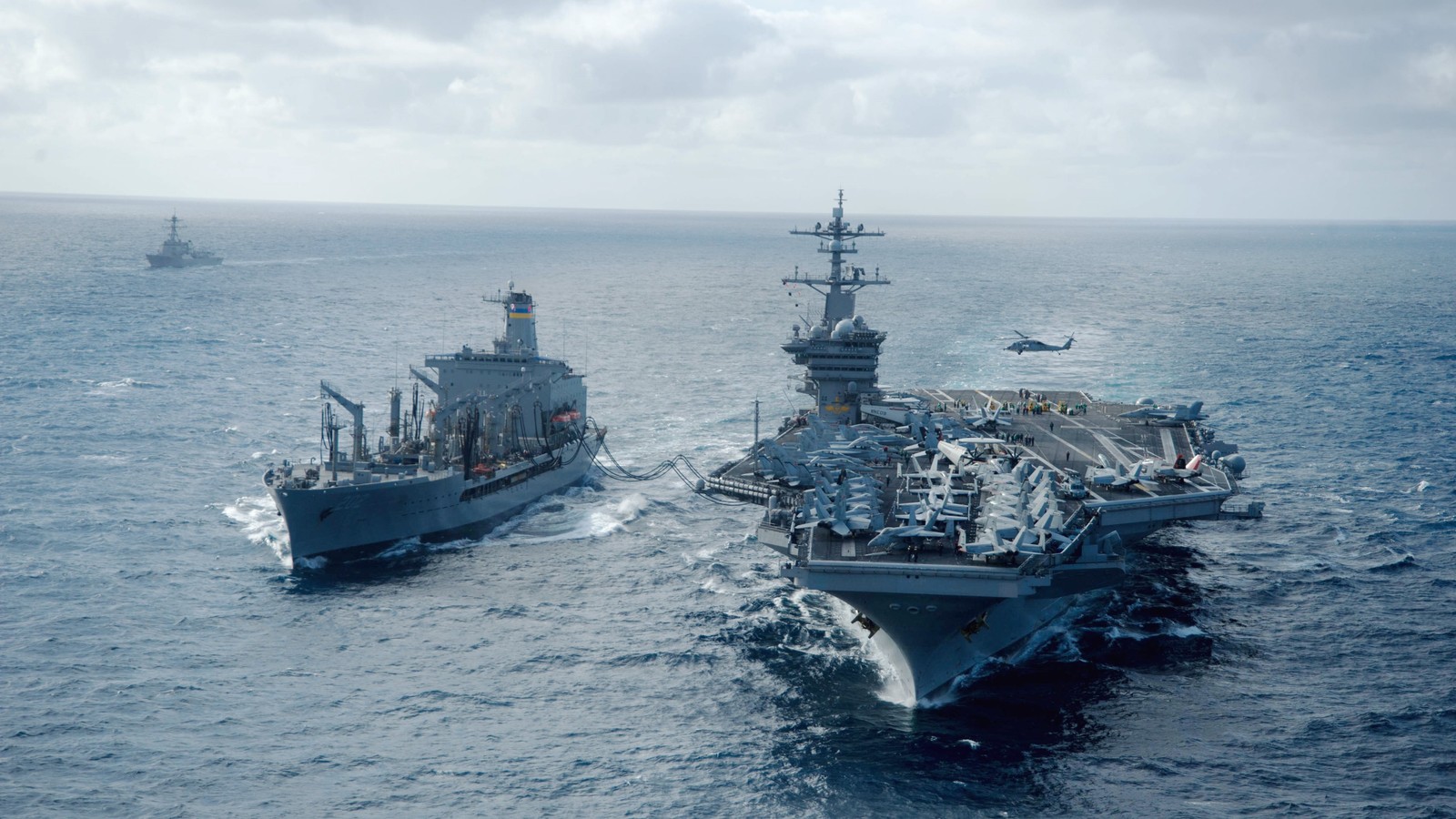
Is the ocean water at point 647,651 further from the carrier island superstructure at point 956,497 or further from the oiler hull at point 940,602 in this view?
the carrier island superstructure at point 956,497

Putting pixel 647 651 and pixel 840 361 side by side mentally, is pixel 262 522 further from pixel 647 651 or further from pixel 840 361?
pixel 840 361

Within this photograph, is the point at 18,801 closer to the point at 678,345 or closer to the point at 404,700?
the point at 404,700

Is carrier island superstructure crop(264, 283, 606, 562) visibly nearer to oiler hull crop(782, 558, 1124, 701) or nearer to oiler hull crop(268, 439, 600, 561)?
oiler hull crop(268, 439, 600, 561)

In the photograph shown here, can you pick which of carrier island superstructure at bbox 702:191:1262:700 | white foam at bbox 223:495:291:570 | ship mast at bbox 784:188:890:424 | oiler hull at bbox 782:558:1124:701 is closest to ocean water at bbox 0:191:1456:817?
white foam at bbox 223:495:291:570

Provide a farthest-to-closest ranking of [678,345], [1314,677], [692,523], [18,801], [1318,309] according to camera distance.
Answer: [1318,309], [678,345], [692,523], [1314,677], [18,801]

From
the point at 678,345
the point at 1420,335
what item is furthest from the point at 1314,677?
the point at 1420,335
